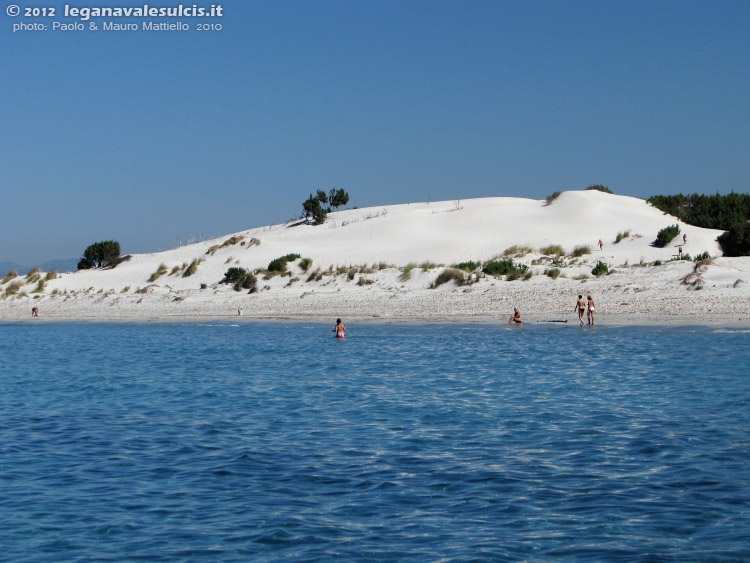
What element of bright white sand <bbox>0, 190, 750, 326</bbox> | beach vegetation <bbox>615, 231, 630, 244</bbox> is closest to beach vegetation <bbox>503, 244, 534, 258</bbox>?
bright white sand <bbox>0, 190, 750, 326</bbox>

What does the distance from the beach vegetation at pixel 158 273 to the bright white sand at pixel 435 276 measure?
521 millimetres

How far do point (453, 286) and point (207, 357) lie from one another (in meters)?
15.8

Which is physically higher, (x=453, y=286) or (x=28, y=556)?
(x=453, y=286)

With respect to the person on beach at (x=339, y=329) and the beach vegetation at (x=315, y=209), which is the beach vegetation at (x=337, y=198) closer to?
the beach vegetation at (x=315, y=209)

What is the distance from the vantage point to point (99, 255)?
6116 centimetres

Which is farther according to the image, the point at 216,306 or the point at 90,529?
the point at 216,306

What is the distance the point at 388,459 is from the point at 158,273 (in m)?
43.5

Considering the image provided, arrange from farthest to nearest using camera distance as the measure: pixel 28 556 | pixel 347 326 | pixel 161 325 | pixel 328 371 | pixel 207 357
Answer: pixel 161 325
pixel 347 326
pixel 207 357
pixel 328 371
pixel 28 556

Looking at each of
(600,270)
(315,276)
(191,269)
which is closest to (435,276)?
A: (315,276)

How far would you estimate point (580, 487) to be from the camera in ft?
29.5

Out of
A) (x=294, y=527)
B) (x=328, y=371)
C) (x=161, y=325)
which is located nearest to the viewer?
(x=294, y=527)

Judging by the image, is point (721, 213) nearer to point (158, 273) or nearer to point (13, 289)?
point (158, 273)

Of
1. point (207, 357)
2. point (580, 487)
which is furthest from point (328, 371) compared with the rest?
point (580, 487)

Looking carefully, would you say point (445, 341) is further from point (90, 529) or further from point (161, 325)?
point (90, 529)
